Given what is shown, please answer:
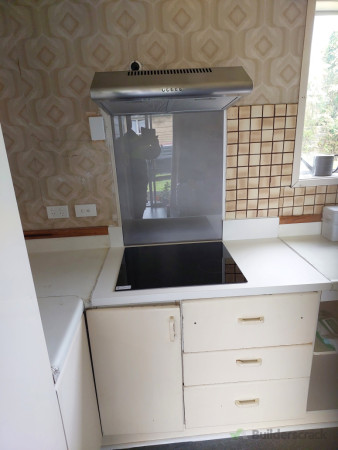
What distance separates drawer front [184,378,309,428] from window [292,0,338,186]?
104cm

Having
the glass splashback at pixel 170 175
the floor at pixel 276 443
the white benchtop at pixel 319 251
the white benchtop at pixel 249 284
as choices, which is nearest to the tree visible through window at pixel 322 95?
the white benchtop at pixel 319 251

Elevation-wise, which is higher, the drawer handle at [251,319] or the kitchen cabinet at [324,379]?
the drawer handle at [251,319]

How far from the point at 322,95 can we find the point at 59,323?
1.67 metres

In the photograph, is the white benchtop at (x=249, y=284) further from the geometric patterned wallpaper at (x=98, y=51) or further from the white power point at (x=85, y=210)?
the geometric patterned wallpaper at (x=98, y=51)

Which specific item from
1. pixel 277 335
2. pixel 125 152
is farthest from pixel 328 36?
pixel 277 335

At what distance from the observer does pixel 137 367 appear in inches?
48.5

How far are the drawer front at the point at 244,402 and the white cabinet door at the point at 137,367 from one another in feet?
0.26

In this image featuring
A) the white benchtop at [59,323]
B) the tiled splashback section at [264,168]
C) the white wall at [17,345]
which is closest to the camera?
the white wall at [17,345]

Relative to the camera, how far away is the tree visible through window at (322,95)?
1.45 meters

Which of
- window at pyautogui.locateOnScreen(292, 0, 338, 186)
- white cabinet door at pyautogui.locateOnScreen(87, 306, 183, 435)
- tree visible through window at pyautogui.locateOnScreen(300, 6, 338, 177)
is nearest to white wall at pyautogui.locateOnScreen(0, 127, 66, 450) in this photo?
white cabinet door at pyautogui.locateOnScreen(87, 306, 183, 435)

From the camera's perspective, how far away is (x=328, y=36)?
4.79 ft

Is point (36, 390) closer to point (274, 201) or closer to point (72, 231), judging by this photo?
point (72, 231)

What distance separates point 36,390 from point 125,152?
45.6 inches

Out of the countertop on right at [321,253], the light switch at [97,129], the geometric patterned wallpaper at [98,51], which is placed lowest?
the countertop on right at [321,253]
